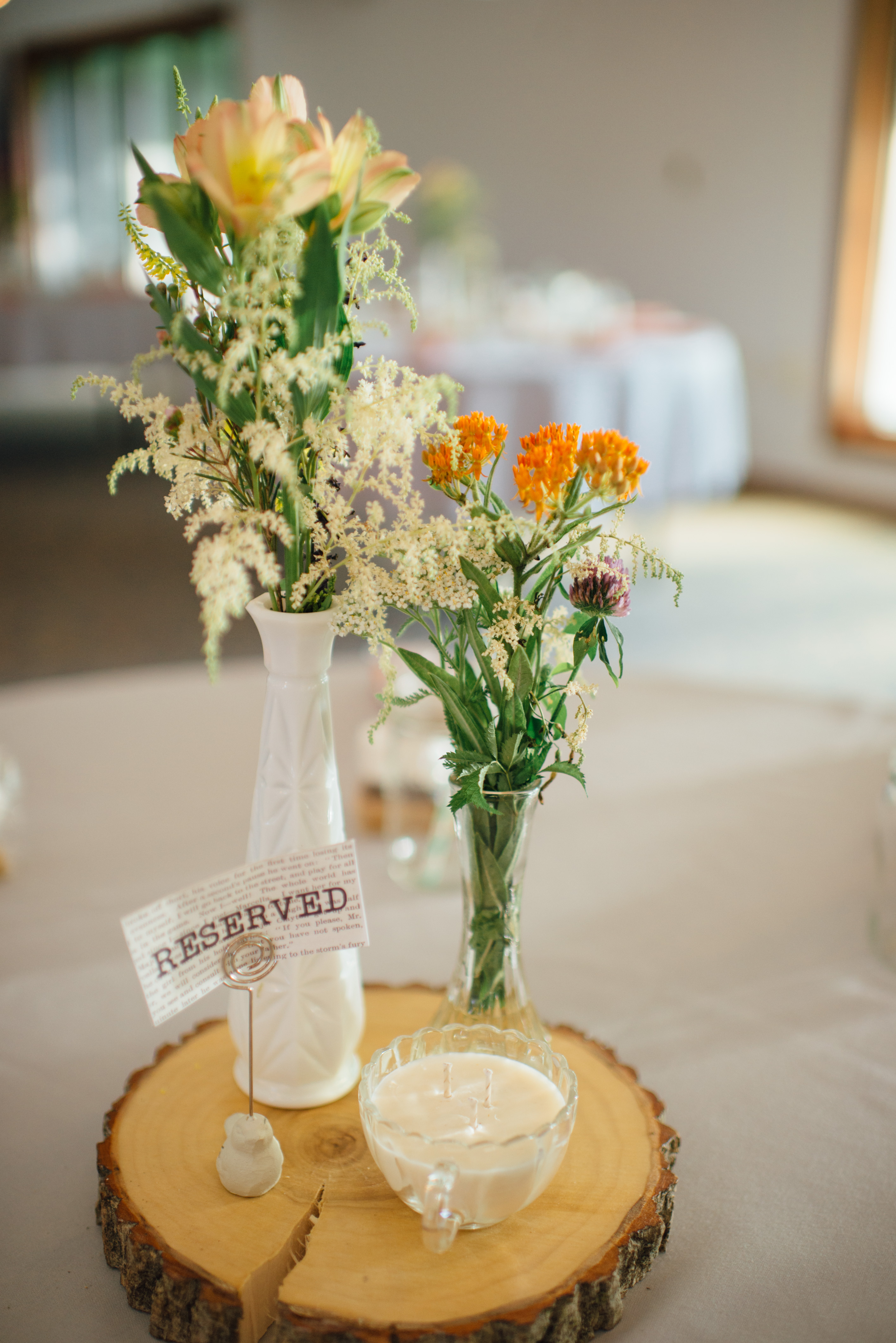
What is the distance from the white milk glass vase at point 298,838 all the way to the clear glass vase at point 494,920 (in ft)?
0.23

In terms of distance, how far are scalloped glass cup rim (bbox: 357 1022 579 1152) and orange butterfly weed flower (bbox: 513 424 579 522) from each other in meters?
0.33

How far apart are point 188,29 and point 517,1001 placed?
30.6 ft

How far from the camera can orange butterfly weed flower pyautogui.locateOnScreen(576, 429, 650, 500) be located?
588 mm

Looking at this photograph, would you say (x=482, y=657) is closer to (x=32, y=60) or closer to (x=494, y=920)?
(x=494, y=920)

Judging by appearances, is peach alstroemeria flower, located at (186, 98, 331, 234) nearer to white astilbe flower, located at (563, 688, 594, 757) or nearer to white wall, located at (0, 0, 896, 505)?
white astilbe flower, located at (563, 688, 594, 757)

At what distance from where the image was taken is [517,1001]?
72 cm

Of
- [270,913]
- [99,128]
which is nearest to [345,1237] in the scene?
[270,913]

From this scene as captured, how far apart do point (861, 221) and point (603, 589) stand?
5747 millimetres

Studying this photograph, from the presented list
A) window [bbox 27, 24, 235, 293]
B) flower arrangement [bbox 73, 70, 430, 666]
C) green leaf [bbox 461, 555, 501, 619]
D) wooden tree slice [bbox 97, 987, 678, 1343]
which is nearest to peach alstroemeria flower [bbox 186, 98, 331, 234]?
flower arrangement [bbox 73, 70, 430, 666]

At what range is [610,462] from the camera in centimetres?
59

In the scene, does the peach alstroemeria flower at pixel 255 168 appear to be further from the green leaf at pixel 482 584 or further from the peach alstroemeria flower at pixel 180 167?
the green leaf at pixel 482 584

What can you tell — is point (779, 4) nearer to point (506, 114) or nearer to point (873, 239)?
point (873, 239)

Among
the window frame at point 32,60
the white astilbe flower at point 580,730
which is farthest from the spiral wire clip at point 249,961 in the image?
the window frame at point 32,60

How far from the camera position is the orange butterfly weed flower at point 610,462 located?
1.93 ft
